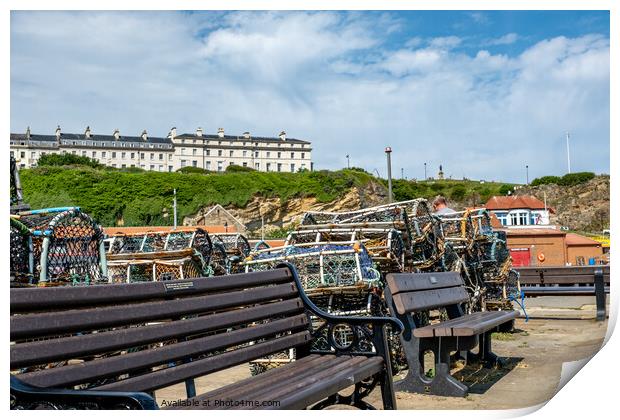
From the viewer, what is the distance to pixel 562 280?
9414 millimetres

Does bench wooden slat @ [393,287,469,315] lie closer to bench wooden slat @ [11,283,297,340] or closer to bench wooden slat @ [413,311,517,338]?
bench wooden slat @ [413,311,517,338]

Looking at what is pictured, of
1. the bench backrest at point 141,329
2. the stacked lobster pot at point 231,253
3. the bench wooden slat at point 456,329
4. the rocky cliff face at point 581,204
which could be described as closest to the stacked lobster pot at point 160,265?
the stacked lobster pot at point 231,253

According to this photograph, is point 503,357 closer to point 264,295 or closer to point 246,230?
point 264,295

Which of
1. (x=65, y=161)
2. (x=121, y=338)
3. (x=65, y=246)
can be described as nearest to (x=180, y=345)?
(x=121, y=338)

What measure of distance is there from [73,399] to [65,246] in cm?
420

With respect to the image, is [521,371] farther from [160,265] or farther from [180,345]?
[160,265]

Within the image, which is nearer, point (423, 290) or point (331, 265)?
point (423, 290)

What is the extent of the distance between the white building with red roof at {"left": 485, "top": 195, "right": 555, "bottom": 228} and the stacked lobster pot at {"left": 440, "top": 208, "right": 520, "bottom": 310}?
43.3 meters

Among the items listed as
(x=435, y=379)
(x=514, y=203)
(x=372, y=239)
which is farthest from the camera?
(x=514, y=203)

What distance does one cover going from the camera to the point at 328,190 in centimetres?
5591

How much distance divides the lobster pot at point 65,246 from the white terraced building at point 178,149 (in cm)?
7970

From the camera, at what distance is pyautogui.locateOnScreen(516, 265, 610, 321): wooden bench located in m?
9.09

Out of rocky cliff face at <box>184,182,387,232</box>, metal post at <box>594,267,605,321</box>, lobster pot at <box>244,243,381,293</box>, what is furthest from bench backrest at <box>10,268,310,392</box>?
rocky cliff face at <box>184,182,387,232</box>
